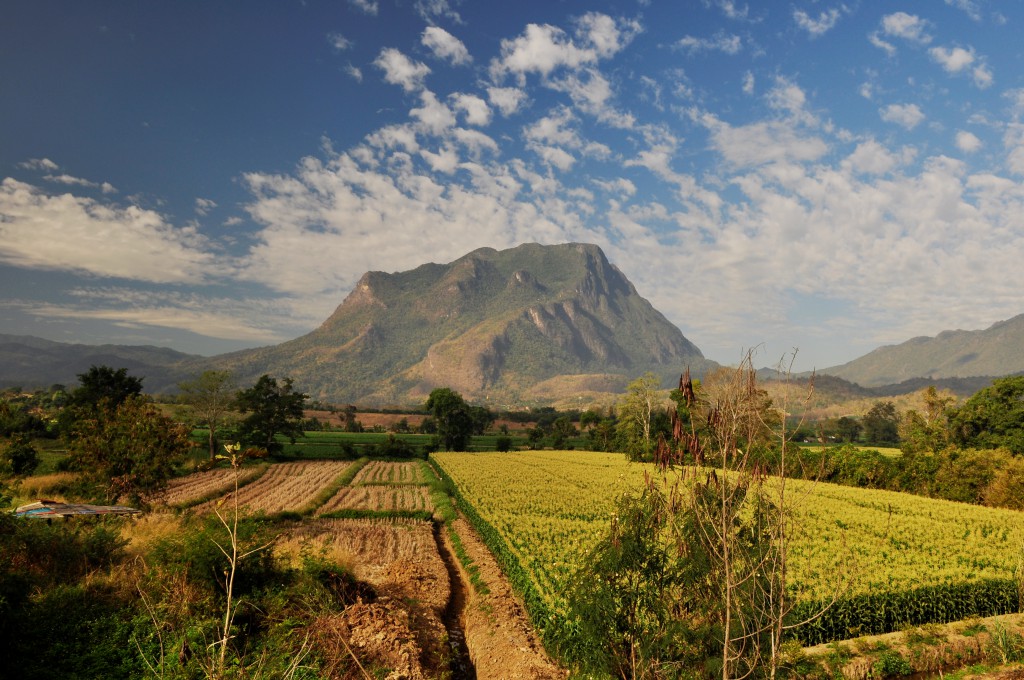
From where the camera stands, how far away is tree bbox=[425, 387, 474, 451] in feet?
274

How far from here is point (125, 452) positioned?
82.5 ft

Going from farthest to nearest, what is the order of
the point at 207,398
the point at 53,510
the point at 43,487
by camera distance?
1. the point at 207,398
2. the point at 43,487
3. the point at 53,510

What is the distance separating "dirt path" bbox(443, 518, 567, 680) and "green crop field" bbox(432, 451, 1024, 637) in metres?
1.16

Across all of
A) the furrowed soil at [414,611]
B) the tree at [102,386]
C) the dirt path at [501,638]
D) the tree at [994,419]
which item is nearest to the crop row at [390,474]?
the furrowed soil at [414,611]

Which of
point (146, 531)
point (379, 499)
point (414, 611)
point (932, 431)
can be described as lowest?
point (379, 499)

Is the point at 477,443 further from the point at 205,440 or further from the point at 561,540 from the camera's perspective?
the point at 561,540

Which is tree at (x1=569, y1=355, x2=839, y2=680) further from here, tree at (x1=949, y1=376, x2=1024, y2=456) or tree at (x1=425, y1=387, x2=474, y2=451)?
tree at (x1=425, y1=387, x2=474, y2=451)

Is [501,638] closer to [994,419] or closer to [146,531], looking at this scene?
[146,531]

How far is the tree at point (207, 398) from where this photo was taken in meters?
64.7

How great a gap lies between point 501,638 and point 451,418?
6984cm

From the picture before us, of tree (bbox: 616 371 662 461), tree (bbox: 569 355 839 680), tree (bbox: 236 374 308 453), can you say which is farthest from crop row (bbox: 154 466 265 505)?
tree (bbox: 616 371 662 461)

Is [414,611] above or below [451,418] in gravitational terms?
below

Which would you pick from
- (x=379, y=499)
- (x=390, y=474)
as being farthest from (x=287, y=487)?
(x=390, y=474)

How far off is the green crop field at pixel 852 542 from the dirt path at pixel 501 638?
116cm
